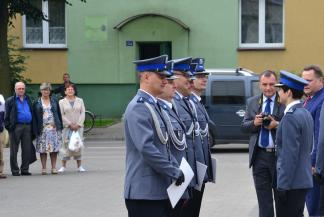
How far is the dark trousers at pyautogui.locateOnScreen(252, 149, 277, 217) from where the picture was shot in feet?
30.4

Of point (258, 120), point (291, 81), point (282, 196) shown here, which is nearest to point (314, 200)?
point (258, 120)

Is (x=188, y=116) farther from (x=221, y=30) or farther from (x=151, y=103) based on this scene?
(x=221, y=30)

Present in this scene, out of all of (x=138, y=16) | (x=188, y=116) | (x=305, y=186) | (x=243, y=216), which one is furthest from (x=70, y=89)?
(x=138, y=16)

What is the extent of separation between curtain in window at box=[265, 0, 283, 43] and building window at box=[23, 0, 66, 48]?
7.98m

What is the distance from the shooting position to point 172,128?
285 inches

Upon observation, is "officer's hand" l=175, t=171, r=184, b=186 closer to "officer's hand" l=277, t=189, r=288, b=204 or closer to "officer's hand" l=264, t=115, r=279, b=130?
"officer's hand" l=277, t=189, r=288, b=204

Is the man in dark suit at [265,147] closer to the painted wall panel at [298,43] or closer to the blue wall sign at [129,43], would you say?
the painted wall panel at [298,43]

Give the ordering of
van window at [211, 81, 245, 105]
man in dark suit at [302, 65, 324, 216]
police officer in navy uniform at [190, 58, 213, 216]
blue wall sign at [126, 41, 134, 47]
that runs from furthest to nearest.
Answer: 1. blue wall sign at [126, 41, 134, 47]
2. van window at [211, 81, 245, 105]
3. man in dark suit at [302, 65, 324, 216]
4. police officer in navy uniform at [190, 58, 213, 216]

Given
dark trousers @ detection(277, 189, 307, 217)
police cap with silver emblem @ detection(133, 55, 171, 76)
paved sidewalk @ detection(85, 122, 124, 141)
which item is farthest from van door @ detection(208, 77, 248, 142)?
police cap with silver emblem @ detection(133, 55, 171, 76)

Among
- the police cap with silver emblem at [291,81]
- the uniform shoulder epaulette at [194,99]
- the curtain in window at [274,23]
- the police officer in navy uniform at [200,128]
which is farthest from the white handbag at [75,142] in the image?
the curtain in window at [274,23]

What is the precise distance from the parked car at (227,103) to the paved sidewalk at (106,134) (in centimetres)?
521

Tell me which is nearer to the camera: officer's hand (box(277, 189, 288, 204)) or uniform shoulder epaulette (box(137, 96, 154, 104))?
uniform shoulder epaulette (box(137, 96, 154, 104))

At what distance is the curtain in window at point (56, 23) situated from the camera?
3338 centimetres

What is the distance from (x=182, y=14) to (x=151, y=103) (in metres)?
25.8
